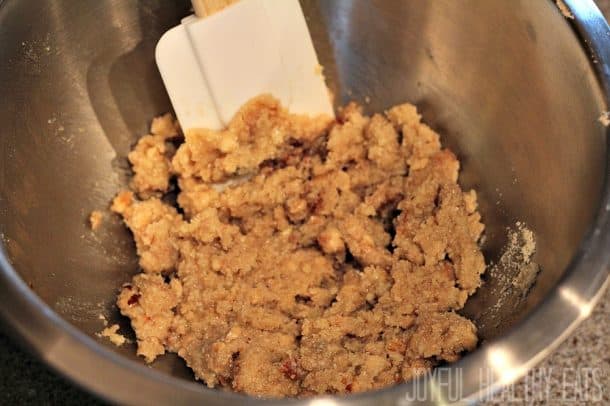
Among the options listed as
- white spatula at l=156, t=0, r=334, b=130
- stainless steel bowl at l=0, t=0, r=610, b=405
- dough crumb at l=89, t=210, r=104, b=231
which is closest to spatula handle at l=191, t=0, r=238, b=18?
white spatula at l=156, t=0, r=334, b=130

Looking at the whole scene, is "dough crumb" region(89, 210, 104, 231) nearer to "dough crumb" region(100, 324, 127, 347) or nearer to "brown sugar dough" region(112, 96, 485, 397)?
"brown sugar dough" region(112, 96, 485, 397)

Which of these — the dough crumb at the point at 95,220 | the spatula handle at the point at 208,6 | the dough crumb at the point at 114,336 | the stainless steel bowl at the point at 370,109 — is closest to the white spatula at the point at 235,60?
the spatula handle at the point at 208,6

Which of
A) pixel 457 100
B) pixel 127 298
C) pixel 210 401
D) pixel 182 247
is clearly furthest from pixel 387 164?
pixel 210 401

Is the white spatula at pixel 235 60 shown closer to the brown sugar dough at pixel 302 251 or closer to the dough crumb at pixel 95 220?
the brown sugar dough at pixel 302 251

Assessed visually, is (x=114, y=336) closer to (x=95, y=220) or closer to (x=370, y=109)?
(x=95, y=220)

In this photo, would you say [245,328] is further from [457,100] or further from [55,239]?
[457,100]

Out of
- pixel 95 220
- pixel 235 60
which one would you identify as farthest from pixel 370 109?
pixel 95 220
